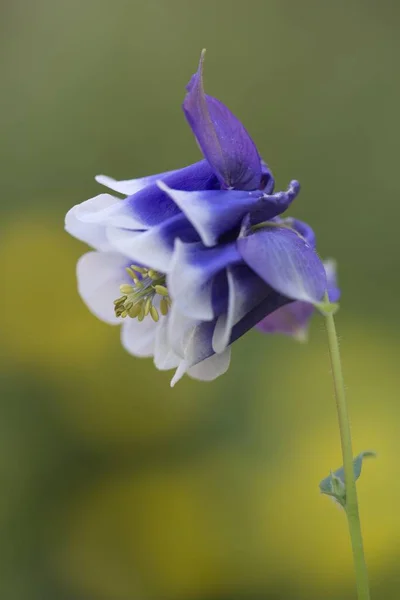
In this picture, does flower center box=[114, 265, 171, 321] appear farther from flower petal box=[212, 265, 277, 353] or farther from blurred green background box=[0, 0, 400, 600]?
blurred green background box=[0, 0, 400, 600]

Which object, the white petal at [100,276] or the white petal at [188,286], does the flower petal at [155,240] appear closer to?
the white petal at [188,286]

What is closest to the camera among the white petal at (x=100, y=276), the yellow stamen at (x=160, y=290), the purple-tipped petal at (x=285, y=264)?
the purple-tipped petal at (x=285, y=264)

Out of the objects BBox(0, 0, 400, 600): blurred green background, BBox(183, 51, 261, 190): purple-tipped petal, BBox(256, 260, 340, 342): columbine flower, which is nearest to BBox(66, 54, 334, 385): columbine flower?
BBox(183, 51, 261, 190): purple-tipped petal

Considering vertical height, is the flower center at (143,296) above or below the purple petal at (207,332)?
above

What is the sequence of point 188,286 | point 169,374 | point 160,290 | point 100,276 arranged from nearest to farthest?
point 188,286, point 160,290, point 100,276, point 169,374

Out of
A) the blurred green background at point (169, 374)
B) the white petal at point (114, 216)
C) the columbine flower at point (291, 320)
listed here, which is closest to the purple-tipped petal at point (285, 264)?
the white petal at point (114, 216)

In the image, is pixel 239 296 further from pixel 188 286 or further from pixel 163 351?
pixel 163 351

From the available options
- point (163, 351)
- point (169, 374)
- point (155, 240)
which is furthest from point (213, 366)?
point (169, 374)
